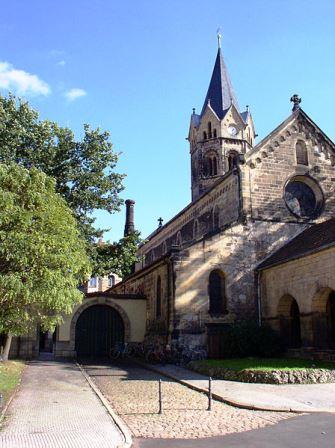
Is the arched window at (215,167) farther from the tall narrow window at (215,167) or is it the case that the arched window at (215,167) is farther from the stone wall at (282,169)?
the stone wall at (282,169)

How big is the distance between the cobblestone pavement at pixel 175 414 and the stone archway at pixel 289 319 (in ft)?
25.4

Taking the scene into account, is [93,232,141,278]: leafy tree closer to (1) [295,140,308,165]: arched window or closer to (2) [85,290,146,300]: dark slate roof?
(2) [85,290,146,300]: dark slate roof

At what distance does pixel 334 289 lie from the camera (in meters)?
17.1

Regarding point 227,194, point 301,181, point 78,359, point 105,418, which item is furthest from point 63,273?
point 301,181

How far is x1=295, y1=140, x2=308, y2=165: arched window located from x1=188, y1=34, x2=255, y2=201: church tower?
48.4ft

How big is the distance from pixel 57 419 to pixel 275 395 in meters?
5.94

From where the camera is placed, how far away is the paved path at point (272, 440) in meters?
7.56

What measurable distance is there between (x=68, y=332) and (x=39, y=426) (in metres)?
16.9

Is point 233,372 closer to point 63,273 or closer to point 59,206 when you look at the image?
point 63,273

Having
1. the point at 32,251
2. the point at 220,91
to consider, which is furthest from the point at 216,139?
the point at 32,251

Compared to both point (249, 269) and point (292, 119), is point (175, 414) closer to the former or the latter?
point (249, 269)

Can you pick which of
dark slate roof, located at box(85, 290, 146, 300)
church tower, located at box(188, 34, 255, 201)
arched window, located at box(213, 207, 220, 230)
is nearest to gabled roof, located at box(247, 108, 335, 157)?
arched window, located at box(213, 207, 220, 230)

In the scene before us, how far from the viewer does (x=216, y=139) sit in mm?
41875

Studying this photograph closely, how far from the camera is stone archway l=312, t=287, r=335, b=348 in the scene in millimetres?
18109
